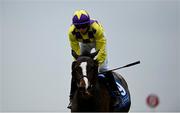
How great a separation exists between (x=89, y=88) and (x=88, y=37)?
1006 mm

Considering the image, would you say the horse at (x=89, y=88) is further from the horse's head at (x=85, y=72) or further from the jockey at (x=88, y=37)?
the jockey at (x=88, y=37)

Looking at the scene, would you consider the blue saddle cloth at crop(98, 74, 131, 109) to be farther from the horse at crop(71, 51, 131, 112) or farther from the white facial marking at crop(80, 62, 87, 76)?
the white facial marking at crop(80, 62, 87, 76)

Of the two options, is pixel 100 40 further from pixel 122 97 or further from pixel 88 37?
pixel 122 97

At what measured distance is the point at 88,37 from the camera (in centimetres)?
689

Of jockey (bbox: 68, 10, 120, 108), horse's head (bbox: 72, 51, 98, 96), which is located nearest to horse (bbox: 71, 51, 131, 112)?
horse's head (bbox: 72, 51, 98, 96)

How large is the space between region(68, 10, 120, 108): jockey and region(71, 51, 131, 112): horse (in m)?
0.13

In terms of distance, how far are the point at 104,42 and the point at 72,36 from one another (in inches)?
16.3

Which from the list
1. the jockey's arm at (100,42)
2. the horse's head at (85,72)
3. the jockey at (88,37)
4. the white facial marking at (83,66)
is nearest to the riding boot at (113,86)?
the jockey at (88,37)

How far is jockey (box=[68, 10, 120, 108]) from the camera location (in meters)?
6.62

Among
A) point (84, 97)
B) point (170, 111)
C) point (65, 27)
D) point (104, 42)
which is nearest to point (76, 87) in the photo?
point (84, 97)

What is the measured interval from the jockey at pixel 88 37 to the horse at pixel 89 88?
13 cm

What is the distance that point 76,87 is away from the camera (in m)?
6.44

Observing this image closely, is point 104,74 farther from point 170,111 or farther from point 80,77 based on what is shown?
point 170,111

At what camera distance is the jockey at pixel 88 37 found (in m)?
6.62
